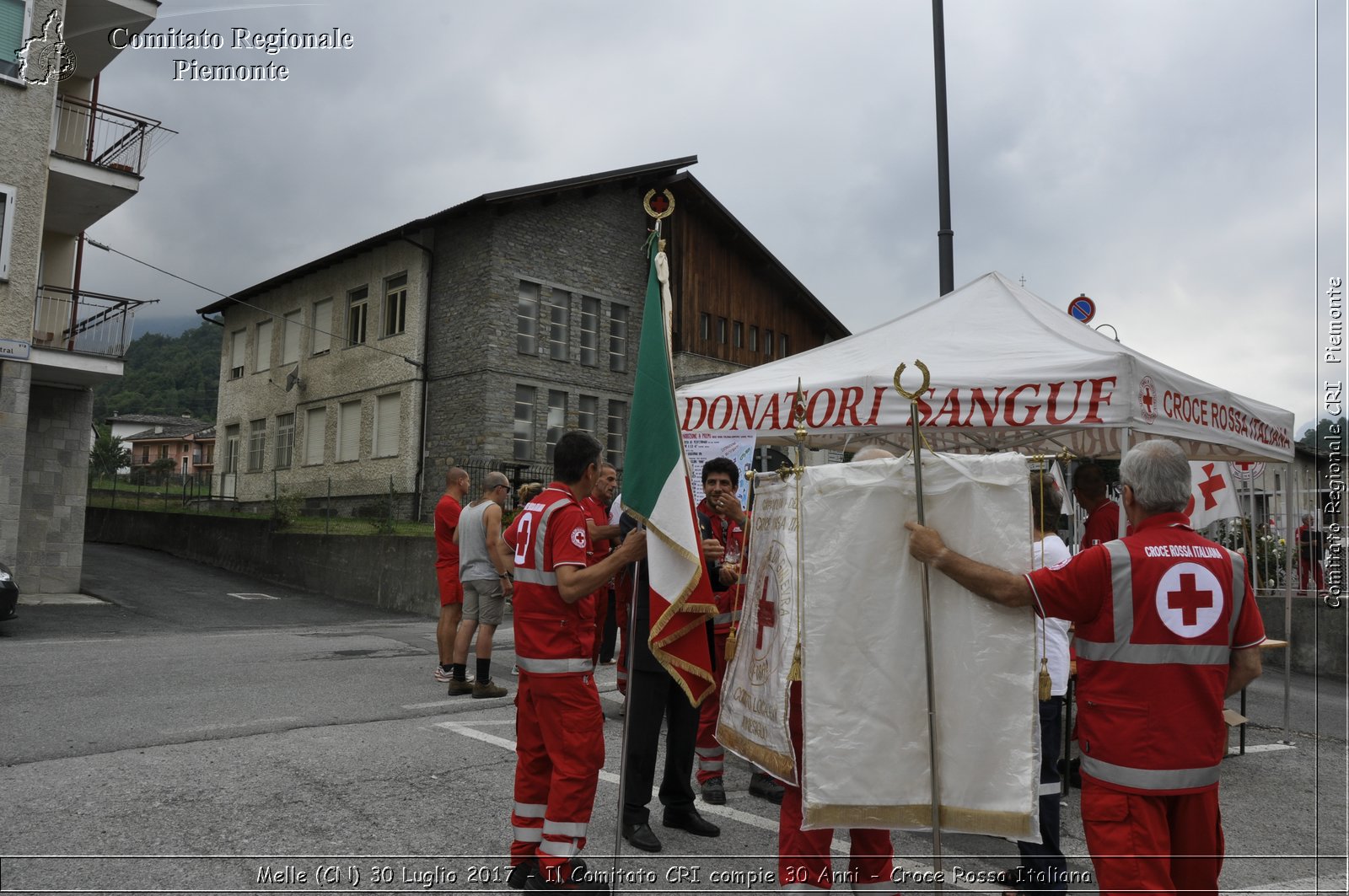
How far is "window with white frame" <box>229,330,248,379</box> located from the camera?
118ft

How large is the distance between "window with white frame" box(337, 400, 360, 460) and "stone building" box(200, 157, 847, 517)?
0.05 metres

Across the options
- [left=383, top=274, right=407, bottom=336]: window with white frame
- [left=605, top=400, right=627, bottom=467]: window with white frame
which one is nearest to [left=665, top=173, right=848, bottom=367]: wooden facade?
[left=605, top=400, right=627, bottom=467]: window with white frame

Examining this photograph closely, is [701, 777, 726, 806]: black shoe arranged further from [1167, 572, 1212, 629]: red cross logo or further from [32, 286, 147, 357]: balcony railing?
[32, 286, 147, 357]: balcony railing

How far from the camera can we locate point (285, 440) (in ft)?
108

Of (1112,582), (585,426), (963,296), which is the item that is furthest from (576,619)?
(585,426)

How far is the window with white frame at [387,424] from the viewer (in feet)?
92.6

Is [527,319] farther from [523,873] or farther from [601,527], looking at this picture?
[523,873]

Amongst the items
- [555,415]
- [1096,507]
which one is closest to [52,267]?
[555,415]

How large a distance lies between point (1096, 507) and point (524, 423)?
22106 millimetres

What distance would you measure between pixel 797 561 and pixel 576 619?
1186mm

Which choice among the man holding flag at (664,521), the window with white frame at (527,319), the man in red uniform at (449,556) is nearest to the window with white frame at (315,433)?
the window with white frame at (527,319)

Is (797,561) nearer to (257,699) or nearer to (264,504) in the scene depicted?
(257,699)

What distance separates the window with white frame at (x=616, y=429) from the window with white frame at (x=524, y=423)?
9.00ft

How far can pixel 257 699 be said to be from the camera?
8195 millimetres
